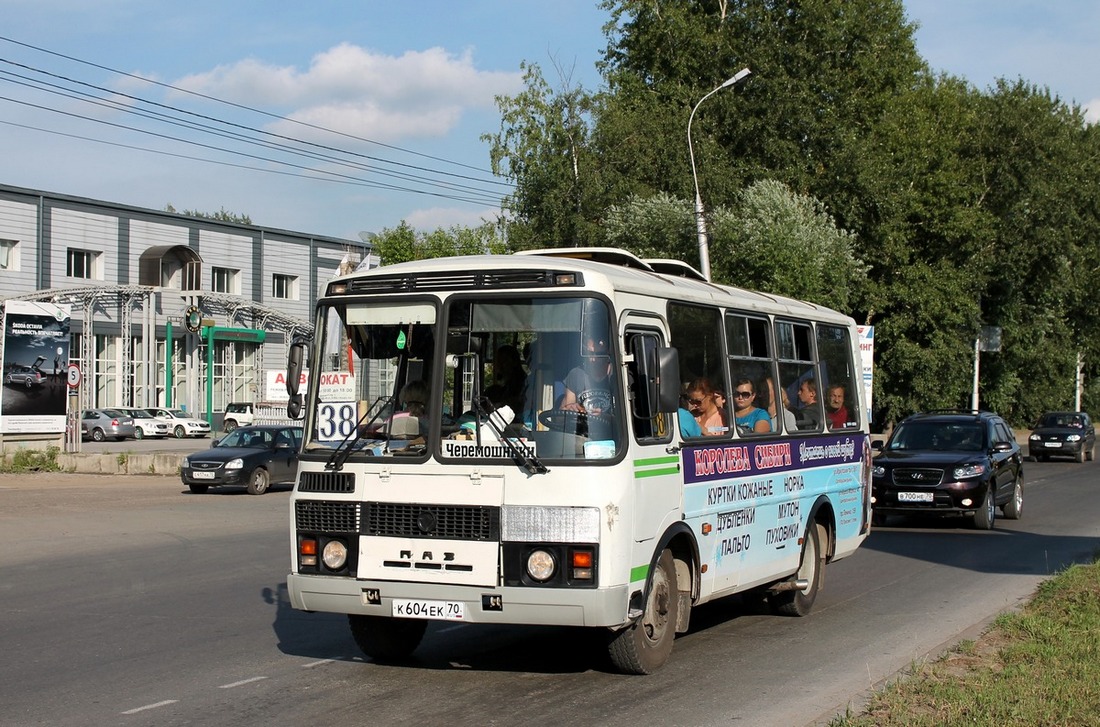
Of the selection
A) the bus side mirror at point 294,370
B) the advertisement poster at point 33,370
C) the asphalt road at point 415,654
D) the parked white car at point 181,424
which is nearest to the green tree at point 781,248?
the asphalt road at point 415,654

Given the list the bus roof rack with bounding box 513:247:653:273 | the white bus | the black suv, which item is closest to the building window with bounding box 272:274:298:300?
the black suv

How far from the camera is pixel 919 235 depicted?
48781mm

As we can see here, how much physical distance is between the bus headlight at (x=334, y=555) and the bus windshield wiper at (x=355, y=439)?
0.49 meters

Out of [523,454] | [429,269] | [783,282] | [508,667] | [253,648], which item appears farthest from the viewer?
[783,282]

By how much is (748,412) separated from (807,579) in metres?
2.22

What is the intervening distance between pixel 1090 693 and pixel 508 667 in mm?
3781

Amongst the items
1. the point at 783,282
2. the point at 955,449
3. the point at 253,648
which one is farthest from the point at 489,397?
the point at 783,282

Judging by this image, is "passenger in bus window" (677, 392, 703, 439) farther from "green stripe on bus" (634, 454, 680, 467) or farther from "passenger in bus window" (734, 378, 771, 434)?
"passenger in bus window" (734, 378, 771, 434)

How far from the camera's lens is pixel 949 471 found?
19.2 m

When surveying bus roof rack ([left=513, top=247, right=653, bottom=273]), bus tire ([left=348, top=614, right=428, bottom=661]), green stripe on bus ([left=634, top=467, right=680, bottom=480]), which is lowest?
bus tire ([left=348, top=614, right=428, bottom=661])

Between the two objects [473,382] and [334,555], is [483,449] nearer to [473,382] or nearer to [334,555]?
[473,382]

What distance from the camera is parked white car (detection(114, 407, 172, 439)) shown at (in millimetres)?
56438

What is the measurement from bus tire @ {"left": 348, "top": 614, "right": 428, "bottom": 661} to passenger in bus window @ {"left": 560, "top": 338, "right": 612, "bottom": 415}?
2.19 m

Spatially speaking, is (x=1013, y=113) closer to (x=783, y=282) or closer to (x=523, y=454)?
(x=783, y=282)
